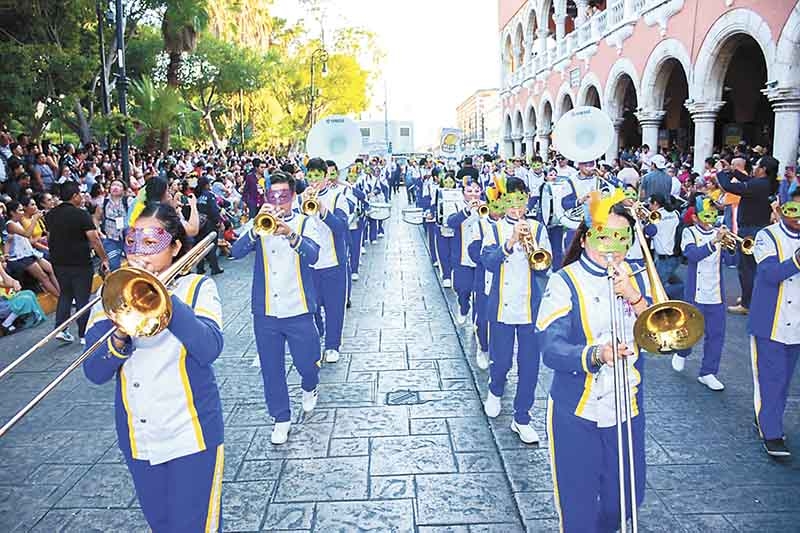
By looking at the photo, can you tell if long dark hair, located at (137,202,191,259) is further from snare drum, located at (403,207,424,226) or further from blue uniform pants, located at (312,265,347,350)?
snare drum, located at (403,207,424,226)

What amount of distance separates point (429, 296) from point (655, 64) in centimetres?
1181

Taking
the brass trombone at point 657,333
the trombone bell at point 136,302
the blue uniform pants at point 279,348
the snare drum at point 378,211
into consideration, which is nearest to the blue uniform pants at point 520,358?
the blue uniform pants at point 279,348

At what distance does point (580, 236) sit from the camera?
3.41m

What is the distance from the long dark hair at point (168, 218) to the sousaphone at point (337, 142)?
6023 millimetres

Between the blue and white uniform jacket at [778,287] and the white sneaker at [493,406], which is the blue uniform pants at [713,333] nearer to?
the blue and white uniform jacket at [778,287]

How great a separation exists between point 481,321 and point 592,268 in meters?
3.84

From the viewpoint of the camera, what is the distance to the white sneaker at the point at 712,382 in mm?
6301

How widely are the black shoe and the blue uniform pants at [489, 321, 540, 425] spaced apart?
1.72m

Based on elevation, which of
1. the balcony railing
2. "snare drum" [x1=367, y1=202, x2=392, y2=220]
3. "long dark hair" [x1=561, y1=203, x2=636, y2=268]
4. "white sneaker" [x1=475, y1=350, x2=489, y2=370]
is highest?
the balcony railing

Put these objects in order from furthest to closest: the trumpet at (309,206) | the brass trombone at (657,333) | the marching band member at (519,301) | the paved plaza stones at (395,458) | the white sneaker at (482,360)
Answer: the white sneaker at (482,360) → the trumpet at (309,206) → the marching band member at (519,301) → the paved plaza stones at (395,458) → the brass trombone at (657,333)

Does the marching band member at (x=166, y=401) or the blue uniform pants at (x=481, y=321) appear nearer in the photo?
the marching band member at (x=166, y=401)

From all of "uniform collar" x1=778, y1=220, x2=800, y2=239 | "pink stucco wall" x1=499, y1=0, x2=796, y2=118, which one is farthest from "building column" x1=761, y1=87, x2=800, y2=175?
"uniform collar" x1=778, y1=220, x2=800, y2=239

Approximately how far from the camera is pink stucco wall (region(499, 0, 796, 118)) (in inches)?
513

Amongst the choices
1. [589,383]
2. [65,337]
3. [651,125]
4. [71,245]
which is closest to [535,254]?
[589,383]
